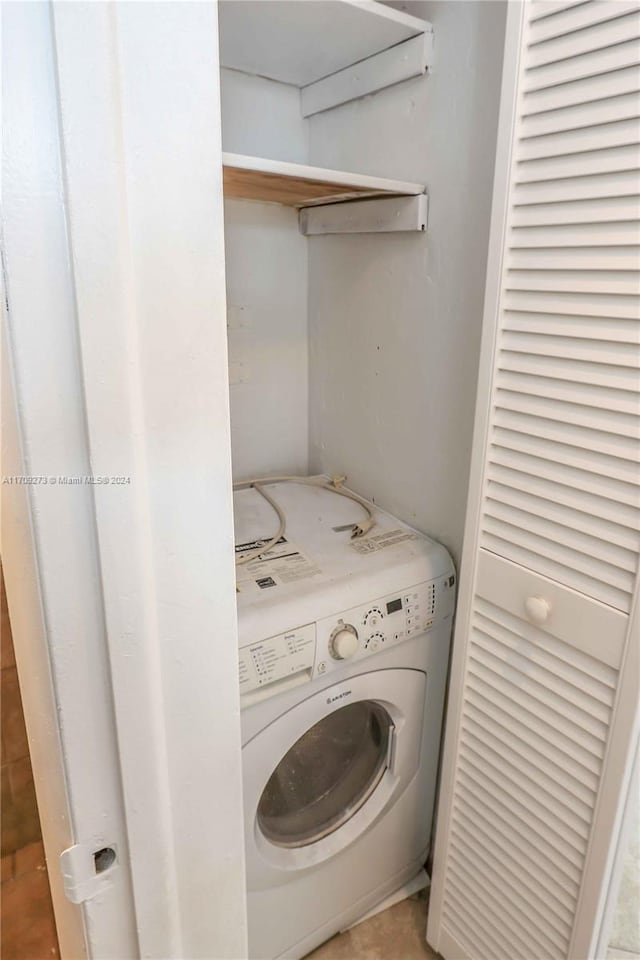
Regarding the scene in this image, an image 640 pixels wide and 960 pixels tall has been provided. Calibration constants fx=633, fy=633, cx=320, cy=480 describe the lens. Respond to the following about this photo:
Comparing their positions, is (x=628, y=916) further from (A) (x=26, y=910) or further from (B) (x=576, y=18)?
(B) (x=576, y=18)

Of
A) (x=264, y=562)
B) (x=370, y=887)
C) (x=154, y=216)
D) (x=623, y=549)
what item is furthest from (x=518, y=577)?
(x=370, y=887)

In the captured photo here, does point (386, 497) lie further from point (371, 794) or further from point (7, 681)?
point (7, 681)

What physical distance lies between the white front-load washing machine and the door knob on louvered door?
315 mm

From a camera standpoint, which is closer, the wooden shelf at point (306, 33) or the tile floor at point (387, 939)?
the wooden shelf at point (306, 33)

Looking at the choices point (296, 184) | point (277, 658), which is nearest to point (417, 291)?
point (296, 184)

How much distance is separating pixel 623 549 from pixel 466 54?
977 millimetres

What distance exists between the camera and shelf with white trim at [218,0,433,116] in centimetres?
119

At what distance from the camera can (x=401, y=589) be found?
129cm

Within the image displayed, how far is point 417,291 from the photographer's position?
1.42 meters

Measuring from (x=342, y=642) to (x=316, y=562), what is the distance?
0.19 metres

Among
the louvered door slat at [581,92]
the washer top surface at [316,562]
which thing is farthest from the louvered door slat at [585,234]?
the washer top surface at [316,562]

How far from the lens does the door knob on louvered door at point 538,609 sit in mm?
1014

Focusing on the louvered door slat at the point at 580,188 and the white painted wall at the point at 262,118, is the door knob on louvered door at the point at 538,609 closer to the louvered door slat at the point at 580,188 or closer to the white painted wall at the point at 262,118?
the louvered door slat at the point at 580,188

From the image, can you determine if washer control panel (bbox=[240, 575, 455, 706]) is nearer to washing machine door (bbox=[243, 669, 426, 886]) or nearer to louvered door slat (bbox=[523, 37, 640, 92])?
washing machine door (bbox=[243, 669, 426, 886])
